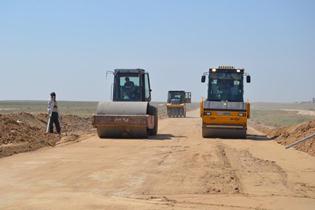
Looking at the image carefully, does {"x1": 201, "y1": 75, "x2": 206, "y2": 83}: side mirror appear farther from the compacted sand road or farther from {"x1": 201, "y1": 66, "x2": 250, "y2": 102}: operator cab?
the compacted sand road

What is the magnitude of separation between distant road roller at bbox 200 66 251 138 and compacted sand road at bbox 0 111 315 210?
20.0ft

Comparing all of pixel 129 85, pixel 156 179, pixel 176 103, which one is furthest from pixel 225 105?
pixel 176 103

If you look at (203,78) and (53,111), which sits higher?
(203,78)

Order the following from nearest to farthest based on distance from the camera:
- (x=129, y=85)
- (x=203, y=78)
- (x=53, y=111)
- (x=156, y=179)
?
(x=156, y=179), (x=53, y=111), (x=129, y=85), (x=203, y=78)

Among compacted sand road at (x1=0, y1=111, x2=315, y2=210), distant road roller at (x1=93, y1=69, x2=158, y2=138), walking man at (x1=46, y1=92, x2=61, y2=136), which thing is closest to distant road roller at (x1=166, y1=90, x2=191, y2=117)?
distant road roller at (x1=93, y1=69, x2=158, y2=138)

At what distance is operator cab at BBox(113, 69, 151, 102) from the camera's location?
2673 centimetres

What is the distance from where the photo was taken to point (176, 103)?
2389 inches

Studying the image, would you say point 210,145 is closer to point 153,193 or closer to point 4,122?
point 4,122

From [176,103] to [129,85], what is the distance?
3391 centimetres

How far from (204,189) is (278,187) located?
5.23 ft

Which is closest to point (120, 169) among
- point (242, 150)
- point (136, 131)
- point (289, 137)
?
point (242, 150)

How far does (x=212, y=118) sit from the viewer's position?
26047 millimetres

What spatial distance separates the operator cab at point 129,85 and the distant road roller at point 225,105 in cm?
275

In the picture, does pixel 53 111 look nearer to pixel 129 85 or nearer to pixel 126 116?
pixel 126 116
